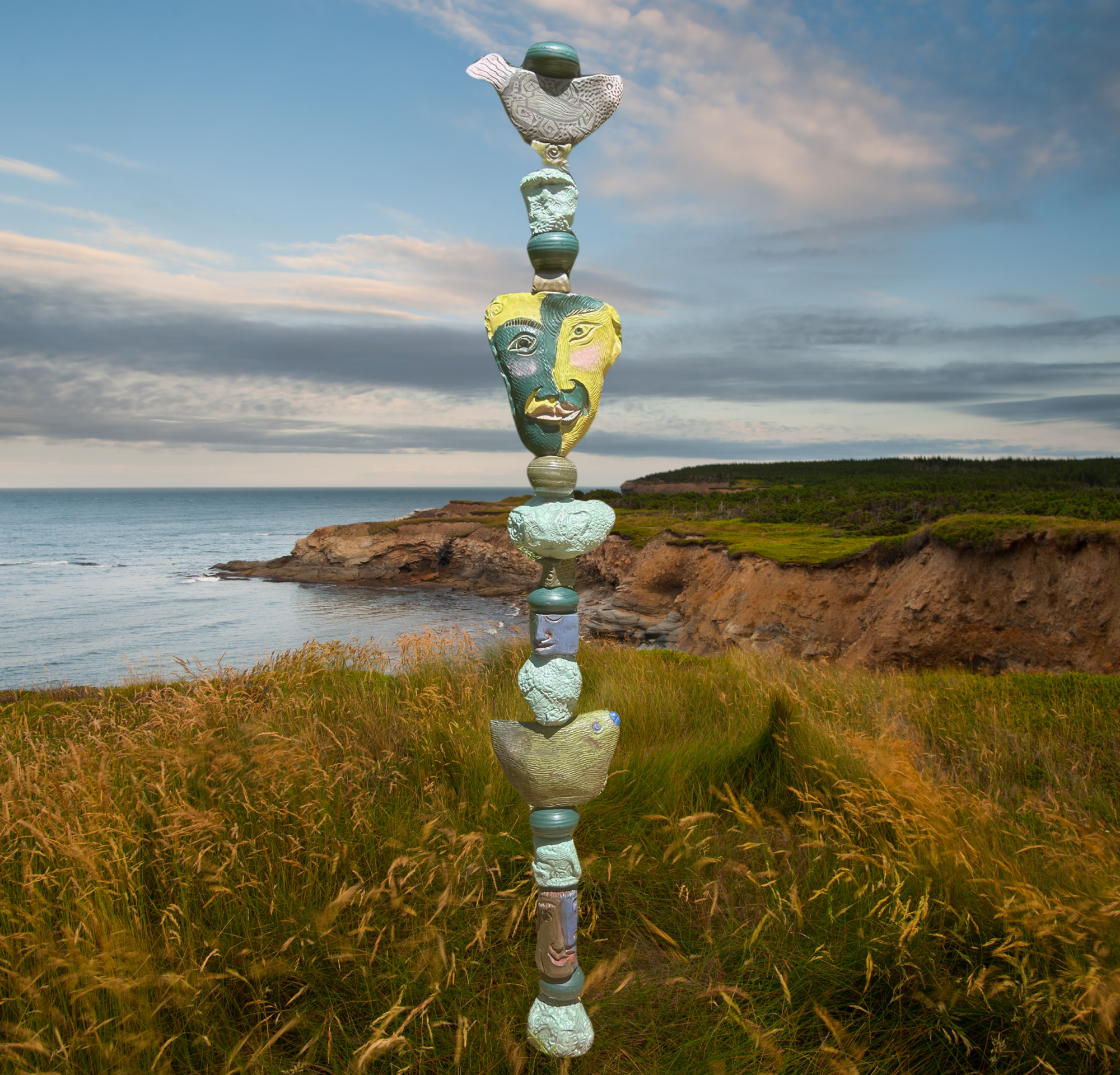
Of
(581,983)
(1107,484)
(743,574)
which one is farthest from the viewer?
(1107,484)

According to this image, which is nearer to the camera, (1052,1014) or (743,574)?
(1052,1014)

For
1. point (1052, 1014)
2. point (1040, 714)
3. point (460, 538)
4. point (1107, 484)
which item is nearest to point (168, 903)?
point (1052, 1014)

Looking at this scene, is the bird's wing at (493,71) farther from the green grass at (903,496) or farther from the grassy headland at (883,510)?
the green grass at (903,496)

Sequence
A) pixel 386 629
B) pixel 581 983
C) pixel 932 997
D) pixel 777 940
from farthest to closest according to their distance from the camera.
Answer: pixel 386 629 < pixel 777 940 < pixel 932 997 < pixel 581 983

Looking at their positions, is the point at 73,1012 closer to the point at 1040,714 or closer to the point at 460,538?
the point at 1040,714

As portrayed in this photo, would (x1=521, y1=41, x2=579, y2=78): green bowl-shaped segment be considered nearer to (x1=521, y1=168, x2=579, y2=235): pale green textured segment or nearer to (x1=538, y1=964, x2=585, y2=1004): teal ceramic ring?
(x1=521, y1=168, x2=579, y2=235): pale green textured segment

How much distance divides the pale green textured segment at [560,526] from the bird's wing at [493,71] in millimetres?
1529

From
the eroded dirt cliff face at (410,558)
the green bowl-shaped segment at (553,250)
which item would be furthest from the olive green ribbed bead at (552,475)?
the eroded dirt cliff face at (410,558)

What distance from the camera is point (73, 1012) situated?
2.34 metres

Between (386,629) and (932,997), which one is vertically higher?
(932,997)

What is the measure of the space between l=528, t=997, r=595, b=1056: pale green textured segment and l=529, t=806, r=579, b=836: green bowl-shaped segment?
0.56 meters

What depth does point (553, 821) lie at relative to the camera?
2.34 meters

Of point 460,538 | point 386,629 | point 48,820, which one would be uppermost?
point 48,820

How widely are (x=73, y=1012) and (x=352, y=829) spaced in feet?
3.66
